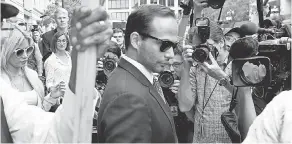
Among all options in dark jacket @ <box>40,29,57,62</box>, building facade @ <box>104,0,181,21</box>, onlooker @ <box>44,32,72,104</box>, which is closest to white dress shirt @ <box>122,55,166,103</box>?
building facade @ <box>104,0,181,21</box>

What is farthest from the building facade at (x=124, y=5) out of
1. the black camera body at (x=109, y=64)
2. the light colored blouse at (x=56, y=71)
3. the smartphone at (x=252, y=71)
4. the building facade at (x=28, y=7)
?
the smartphone at (x=252, y=71)

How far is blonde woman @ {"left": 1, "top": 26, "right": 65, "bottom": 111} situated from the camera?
3.19 metres

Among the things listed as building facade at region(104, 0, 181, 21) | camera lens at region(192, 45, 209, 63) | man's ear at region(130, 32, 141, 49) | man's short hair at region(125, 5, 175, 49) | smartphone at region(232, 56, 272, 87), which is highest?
building facade at region(104, 0, 181, 21)

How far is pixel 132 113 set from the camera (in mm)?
1812

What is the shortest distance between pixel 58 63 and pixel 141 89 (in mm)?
3015

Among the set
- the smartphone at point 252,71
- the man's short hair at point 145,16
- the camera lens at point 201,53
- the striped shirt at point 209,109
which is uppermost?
the man's short hair at point 145,16

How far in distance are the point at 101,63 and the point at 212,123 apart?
1.77 metres

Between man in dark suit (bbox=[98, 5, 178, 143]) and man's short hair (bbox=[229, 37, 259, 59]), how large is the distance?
0.33 meters

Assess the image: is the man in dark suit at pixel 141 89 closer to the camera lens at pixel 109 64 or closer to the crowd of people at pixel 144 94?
the crowd of people at pixel 144 94

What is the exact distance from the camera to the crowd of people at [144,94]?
1585mm

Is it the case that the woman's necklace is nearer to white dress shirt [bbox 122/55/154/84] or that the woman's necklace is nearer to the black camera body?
the black camera body

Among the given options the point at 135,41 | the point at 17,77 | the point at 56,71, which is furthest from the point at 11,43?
the point at 56,71

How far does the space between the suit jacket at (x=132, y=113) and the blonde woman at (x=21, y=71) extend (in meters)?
1.17

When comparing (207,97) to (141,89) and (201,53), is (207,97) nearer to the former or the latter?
(201,53)
